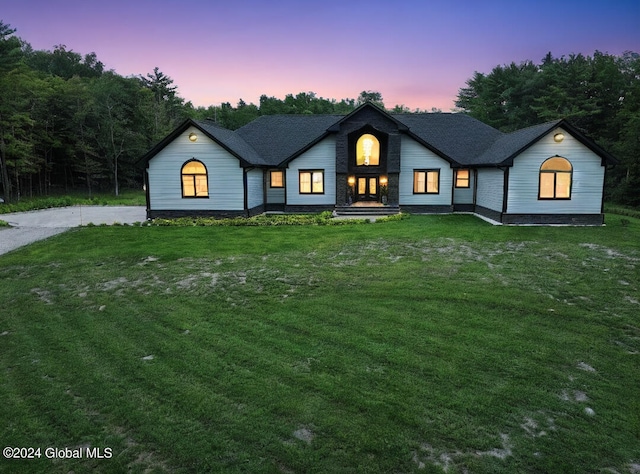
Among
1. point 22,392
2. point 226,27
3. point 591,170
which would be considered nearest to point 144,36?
point 226,27

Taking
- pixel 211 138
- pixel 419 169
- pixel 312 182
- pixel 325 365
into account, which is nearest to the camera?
pixel 325 365

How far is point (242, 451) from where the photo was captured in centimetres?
376

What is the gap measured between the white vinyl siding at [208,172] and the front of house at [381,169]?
5cm

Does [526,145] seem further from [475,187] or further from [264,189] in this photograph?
[264,189]

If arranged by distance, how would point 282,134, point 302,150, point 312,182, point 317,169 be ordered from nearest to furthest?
point 302,150 < point 317,169 < point 312,182 < point 282,134

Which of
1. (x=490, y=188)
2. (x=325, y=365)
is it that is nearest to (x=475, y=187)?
(x=490, y=188)

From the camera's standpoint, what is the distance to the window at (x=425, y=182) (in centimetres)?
2305

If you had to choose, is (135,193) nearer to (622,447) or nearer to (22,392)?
(22,392)

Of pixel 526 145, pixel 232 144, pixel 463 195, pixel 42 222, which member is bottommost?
pixel 42 222

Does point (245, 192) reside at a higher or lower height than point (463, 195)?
higher

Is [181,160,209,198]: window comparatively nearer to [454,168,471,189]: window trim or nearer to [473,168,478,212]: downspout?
[454,168,471,189]: window trim

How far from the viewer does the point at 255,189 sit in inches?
887

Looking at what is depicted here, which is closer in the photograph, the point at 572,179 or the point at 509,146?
the point at 572,179

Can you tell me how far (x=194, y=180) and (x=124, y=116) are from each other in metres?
34.0
